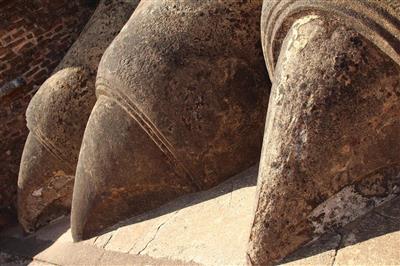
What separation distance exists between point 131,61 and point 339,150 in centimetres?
179

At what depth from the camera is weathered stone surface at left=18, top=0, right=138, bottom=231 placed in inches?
180

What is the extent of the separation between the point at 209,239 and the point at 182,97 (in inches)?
40.8

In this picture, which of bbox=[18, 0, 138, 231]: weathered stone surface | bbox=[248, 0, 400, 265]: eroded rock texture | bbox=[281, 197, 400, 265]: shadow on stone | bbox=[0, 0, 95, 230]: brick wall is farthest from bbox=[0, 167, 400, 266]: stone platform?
bbox=[0, 0, 95, 230]: brick wall

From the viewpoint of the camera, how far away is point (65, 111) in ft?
15.0

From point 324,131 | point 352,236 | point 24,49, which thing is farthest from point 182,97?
point 24,49

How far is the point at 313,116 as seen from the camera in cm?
246

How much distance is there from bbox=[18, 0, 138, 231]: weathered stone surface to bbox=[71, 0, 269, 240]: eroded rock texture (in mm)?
835

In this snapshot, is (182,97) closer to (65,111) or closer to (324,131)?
(324,131)

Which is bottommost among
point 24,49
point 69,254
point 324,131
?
point 69,254

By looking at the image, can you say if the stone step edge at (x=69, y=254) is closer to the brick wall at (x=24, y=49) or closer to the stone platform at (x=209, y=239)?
the stone platform at (x=209, y=239)

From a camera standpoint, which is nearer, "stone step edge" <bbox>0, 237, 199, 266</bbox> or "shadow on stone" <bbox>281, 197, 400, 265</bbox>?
"shadow on stone" <bbox>281, 197, 400, 265</bbox>

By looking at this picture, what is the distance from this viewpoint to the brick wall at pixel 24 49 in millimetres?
5438

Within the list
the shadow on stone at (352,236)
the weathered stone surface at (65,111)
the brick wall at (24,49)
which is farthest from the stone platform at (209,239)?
the brick wall at (24,49)

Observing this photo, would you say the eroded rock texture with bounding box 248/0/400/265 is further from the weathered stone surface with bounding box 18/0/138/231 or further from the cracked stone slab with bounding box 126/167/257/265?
the weathered stone surface with bounding box 18/0/138/231
